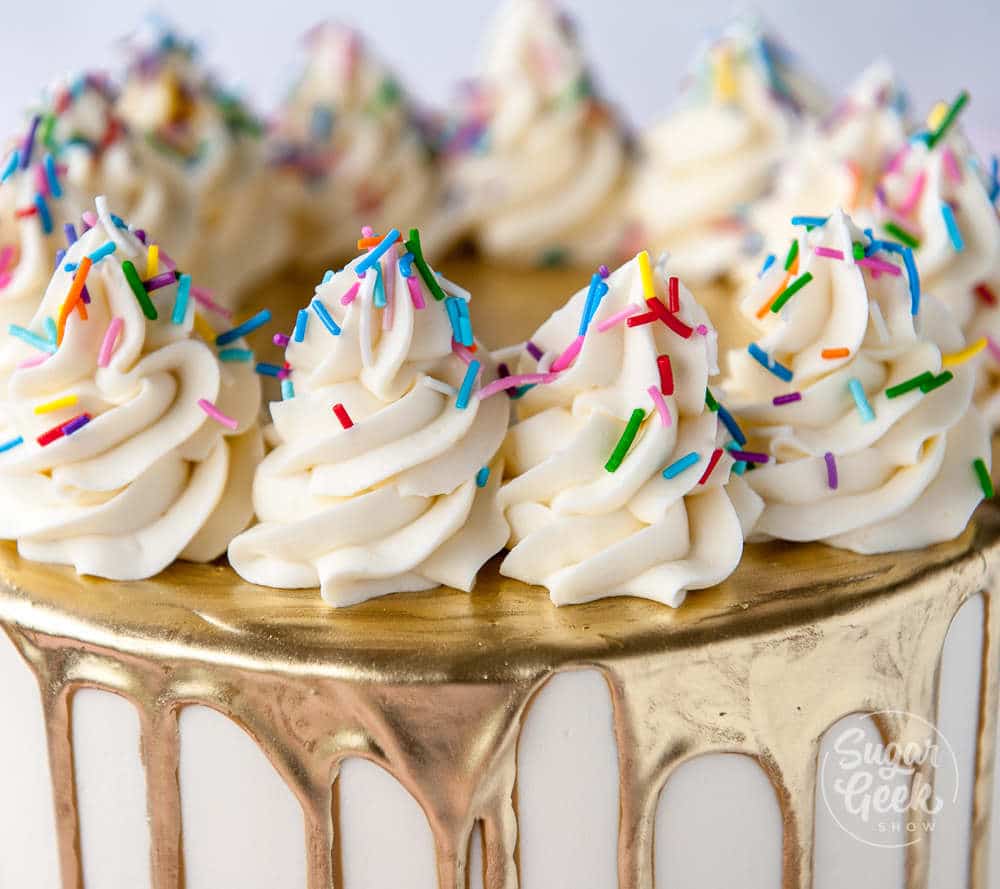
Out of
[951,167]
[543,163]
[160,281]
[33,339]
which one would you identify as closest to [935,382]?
[951,167]

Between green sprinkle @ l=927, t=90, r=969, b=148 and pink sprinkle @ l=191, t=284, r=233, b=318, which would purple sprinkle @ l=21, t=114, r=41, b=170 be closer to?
pink sprinkle @ l=191, t=284, r=233, b=318

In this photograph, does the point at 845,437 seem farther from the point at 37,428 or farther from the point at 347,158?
the point at 347,158

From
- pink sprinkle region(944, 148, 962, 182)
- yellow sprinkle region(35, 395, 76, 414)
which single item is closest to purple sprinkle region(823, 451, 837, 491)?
pink sprinkle region(944, 148, 962, 182)

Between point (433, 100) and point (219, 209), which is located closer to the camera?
point (219, 209)

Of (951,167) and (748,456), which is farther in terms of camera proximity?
(951,167)

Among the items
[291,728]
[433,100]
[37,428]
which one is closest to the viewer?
[291,728]

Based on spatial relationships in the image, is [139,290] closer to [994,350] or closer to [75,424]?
[75,424]

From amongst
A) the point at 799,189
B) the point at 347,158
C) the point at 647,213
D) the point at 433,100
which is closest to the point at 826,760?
the point at 799,189
